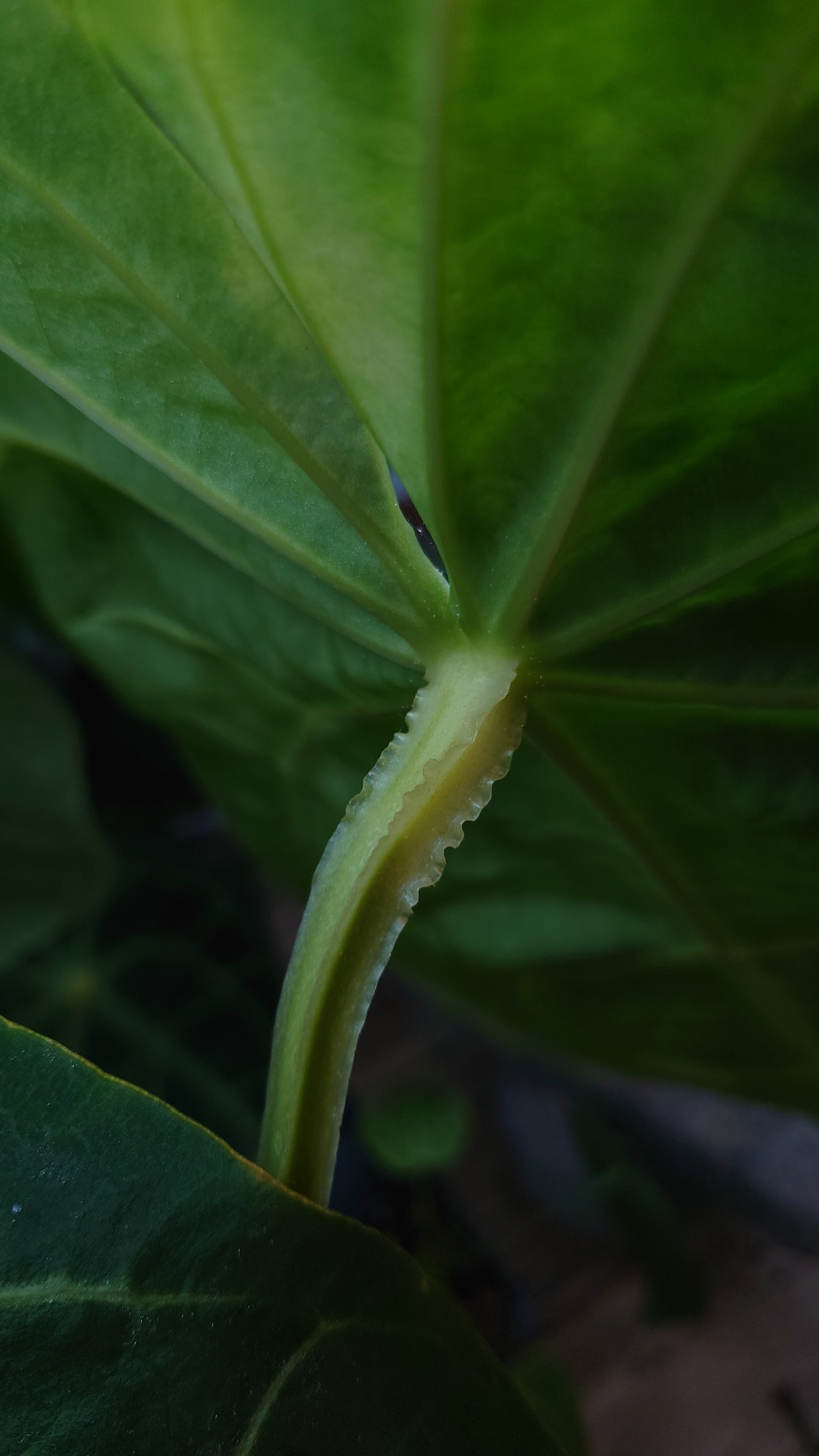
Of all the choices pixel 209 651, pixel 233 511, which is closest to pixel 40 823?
pixel 209 651

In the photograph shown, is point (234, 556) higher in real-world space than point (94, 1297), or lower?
higher

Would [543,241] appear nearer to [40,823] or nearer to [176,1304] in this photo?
[176,1304]

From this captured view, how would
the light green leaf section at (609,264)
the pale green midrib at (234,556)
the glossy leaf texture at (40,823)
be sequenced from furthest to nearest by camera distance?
1. the glossy leaf texture at (40,823)
2. the pale green midrib at (234,556)
3. the light green leaf section at (609,264)

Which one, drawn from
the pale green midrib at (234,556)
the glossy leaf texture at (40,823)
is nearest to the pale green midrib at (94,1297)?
the pale green midrib at (234,556)

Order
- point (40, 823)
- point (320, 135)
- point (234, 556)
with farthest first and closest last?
point (40, 823) → point (234, 556) → point (320, 135)

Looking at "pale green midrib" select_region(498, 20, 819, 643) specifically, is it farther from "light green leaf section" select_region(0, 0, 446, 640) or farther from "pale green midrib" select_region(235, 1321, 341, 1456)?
"pale green midrib" select_region(235, 1321, 341, 1456)

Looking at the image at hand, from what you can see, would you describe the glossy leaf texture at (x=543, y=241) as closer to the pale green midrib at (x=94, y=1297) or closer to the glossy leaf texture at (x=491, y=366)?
the glossy leaf texture at (x=491, y=366)
